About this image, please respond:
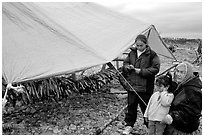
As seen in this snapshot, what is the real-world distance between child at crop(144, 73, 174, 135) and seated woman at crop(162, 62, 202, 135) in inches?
4.1

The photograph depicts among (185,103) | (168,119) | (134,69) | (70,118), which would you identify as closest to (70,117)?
(70,118)

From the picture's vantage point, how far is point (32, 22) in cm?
→ 370

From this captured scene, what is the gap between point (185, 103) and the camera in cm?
233

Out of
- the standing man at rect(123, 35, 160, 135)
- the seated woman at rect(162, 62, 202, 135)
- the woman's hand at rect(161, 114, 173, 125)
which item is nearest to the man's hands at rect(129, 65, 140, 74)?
the standing man at rect(123, 35, 160, 135)

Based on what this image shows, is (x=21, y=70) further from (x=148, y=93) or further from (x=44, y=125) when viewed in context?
(x=148, y=93)

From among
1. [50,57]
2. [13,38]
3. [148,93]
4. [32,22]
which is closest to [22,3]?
[32,22]

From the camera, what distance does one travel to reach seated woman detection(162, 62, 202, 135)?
2.30m

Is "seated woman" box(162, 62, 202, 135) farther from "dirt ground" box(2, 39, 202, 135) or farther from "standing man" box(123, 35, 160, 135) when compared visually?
"dirt ground" box(2, 39, 202, 135)

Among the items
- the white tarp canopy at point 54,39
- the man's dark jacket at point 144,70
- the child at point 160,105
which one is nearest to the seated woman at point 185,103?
the child at point 160,105

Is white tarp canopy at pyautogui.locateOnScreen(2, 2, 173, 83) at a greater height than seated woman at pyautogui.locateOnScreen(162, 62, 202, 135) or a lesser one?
greater

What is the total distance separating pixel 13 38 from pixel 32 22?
1.43 ft

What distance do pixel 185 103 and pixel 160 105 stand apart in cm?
37

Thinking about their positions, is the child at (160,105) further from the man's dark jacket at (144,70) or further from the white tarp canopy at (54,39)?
the white tarp canopy at (54,39)

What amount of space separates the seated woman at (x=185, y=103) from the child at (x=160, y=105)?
0.10 meters
